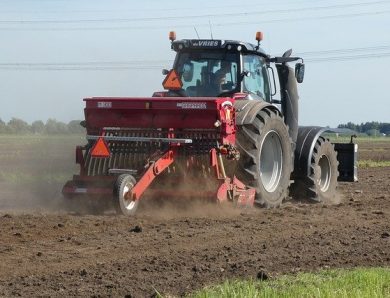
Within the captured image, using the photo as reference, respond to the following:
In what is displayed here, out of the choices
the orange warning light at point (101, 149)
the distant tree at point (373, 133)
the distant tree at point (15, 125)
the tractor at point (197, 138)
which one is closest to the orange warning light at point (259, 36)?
the tractor at point (197, 138)

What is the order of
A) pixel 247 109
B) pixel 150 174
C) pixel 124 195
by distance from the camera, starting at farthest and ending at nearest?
pixel 247 109 < pixel 150 174 < pixel 124 195

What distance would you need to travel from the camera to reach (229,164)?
1108 centimetres

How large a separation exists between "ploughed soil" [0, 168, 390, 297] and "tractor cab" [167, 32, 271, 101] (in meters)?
2.04

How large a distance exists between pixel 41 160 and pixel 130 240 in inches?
Result: 223

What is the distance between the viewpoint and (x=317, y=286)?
21.7ft

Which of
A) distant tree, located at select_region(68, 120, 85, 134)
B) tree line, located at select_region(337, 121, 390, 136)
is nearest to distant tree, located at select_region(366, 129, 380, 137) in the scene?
tree line, located at select_region(337, 121, 390, 136)

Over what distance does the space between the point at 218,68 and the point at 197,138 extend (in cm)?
167

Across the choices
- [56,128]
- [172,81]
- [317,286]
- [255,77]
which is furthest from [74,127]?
[317,286]

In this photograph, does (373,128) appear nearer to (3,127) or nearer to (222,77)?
(3,127)

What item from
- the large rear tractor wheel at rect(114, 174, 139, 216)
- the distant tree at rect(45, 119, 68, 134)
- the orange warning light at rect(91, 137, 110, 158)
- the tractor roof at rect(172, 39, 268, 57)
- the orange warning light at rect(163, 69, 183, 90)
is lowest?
the large rear tractor wheel at rect(114, 174, 139, 216)

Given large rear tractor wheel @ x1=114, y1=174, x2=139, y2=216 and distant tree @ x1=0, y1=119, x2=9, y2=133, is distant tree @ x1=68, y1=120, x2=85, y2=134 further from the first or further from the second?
distant tree @ x1=0, y1=119, x2=9, y2=133

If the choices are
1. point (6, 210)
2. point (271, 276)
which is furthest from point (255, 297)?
point (6, 210)

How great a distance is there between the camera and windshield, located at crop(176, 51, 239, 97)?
12.0 metres

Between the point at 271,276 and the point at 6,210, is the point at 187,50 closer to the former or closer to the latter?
the point at 6,210
